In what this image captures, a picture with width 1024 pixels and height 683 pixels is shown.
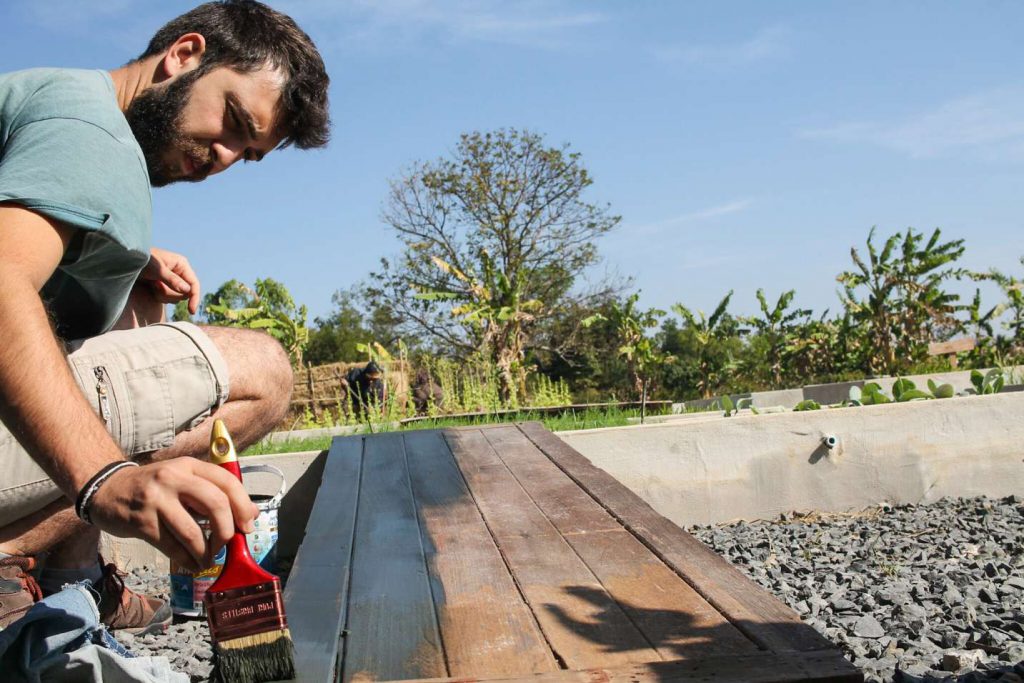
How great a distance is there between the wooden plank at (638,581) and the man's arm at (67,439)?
702 mm

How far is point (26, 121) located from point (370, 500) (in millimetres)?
1538

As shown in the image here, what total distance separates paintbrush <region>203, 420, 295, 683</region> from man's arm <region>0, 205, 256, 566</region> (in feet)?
0.16

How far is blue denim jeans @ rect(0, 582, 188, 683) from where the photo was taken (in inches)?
56.9

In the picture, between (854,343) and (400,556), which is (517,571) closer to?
(400,556)

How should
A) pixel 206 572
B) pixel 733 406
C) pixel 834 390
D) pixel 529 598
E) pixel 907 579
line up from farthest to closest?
pixel 834 390 → pixel 733 406 → pixel 907 579 → pixel 206 572 → pixel 529 598

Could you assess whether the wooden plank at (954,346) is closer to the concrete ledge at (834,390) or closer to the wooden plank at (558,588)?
the concrete ledge at (834,390)

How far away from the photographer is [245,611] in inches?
48.4

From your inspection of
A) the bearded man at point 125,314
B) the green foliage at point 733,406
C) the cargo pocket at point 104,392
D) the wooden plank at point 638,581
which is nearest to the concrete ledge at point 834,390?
the green foliage at point 733,406

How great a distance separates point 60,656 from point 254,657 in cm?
44

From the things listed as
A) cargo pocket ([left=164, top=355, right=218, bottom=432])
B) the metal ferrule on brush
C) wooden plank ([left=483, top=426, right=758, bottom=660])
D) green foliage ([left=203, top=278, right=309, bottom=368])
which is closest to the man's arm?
the metal ferrule on brush

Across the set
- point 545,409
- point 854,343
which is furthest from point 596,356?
point 545,409

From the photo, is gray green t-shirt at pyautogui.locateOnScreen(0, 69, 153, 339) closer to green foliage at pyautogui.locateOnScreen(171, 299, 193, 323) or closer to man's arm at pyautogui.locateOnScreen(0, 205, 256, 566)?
man's arm at pyautogui.locateOnScreen(0, 205, 256, 566)

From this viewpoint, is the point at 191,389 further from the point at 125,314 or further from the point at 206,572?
the point at 206,572

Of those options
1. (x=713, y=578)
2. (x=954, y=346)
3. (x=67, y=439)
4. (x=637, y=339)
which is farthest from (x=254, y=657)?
(x=954, y=346)
